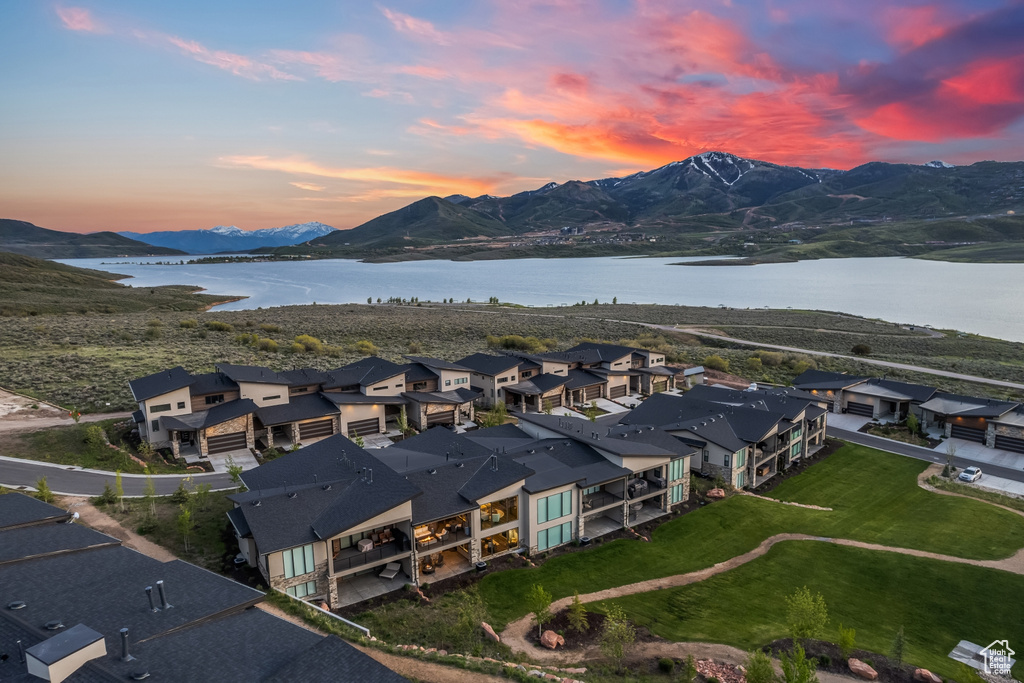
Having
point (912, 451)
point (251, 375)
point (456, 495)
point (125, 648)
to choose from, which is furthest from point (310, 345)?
point (912, 451)

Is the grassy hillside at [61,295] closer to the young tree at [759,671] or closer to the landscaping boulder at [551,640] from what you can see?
the landscaping boulder at [551,640]

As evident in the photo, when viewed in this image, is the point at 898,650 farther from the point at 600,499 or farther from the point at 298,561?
the point at 298,561

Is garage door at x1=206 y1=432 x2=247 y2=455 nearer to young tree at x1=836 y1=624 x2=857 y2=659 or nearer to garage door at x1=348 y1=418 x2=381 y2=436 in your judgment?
garage door at x1=348 y1=418 x2=381 y2=436

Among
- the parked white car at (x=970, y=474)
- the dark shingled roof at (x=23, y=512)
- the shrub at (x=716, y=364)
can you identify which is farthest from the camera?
the shrub at (x=716, y=364)

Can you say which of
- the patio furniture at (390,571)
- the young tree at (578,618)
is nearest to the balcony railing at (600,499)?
the young tree at (578,618)

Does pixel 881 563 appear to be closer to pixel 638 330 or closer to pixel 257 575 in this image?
pixel 257 575
